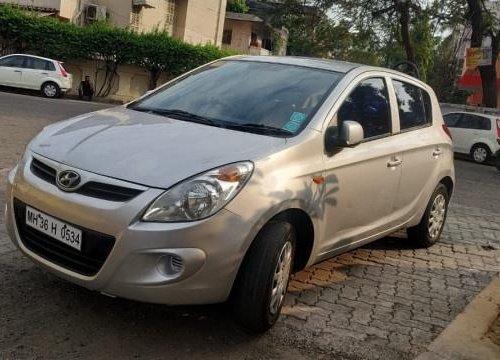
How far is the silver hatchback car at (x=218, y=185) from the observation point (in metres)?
3.22

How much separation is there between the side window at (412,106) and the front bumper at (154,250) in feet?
8.22

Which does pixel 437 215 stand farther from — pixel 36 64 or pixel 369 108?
pixel 36 64

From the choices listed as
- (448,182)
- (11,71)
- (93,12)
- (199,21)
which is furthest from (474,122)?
(199,21)

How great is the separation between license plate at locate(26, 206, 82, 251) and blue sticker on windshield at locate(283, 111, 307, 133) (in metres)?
1.47

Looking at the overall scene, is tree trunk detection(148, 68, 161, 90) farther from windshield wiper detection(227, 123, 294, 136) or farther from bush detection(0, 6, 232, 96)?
windshield wiper detection(227, 123, 294, 136)

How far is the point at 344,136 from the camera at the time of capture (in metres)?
4.04

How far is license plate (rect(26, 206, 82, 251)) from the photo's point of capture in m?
3.33

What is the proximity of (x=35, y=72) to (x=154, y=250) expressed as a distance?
2107 centimetres

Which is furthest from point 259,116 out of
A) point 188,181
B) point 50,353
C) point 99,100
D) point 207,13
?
point 207,13

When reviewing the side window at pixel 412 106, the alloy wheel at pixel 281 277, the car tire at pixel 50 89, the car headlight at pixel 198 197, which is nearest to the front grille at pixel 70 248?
the car headlight at pixel 198 197

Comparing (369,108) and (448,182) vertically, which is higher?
(369,108)

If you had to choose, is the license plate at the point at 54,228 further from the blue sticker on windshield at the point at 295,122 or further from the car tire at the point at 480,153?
the car tire at the point at 480,153

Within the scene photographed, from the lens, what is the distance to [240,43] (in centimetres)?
4253

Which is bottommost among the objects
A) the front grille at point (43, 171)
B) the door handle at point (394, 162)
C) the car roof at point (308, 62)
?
the front grille at point (43, 171)
